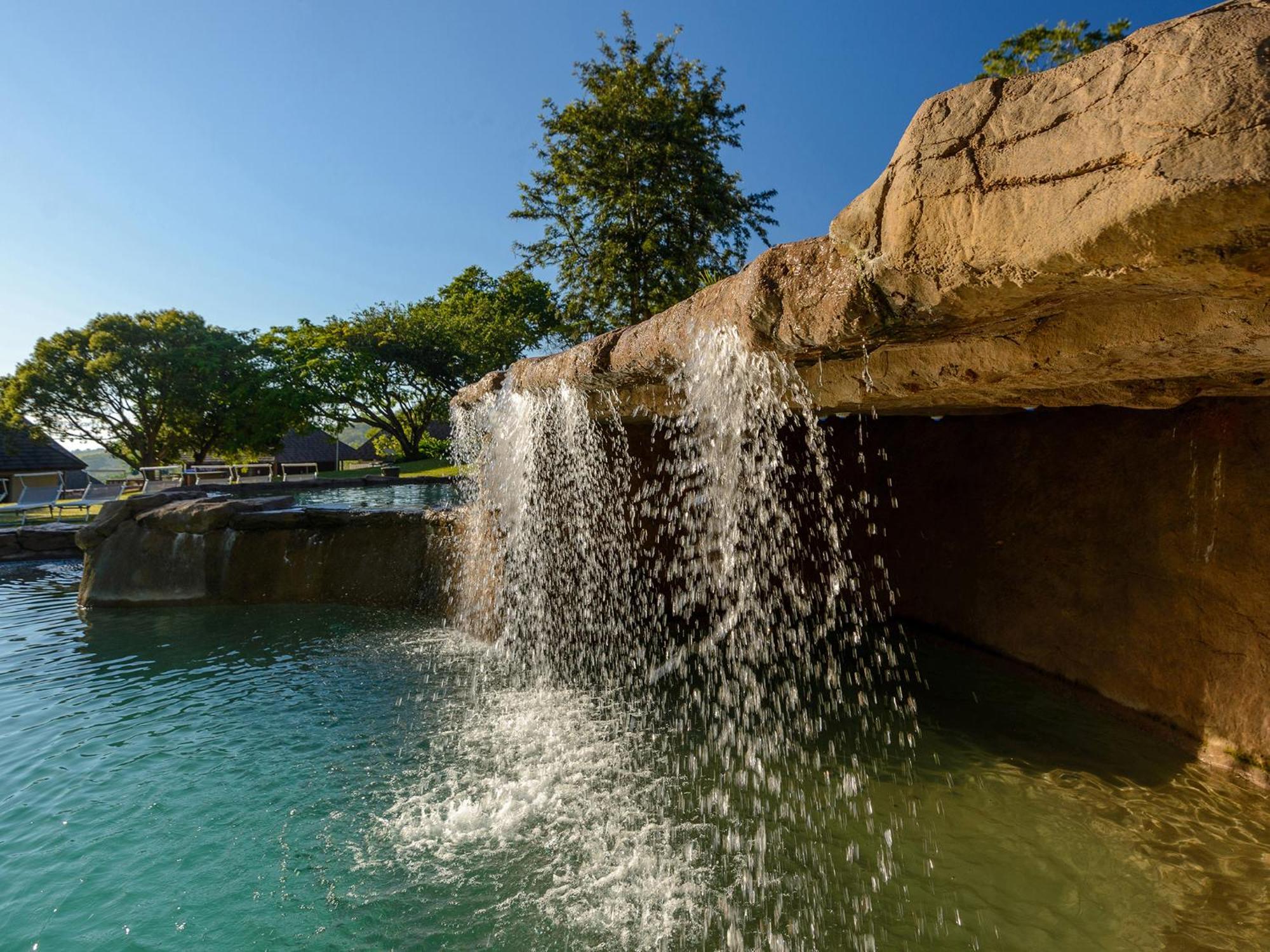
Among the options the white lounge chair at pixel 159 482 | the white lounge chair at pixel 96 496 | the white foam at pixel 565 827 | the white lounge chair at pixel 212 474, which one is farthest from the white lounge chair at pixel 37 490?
the white foam at pixel 565 827

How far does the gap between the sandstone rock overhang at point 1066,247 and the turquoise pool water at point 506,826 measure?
1.97m

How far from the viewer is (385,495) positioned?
1563 cm

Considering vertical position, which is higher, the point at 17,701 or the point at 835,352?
the point at 835,352

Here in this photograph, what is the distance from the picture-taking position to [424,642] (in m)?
5.80

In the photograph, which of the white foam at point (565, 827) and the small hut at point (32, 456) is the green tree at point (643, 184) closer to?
the white foam at point (565, 827)

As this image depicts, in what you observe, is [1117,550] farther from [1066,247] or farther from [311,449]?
[311,449]

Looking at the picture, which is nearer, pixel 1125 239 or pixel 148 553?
pixel 1125 239

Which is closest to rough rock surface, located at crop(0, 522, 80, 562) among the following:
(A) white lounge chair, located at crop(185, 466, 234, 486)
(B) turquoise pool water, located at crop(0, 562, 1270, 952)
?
(A) white lounge chair, located at crop(185, 466, 234, 486)

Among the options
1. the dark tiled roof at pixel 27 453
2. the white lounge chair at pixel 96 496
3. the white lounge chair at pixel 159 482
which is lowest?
the white lounge chair at pixel 96 496

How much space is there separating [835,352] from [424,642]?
4.73 metres

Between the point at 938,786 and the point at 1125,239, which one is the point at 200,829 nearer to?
the point at 938,786

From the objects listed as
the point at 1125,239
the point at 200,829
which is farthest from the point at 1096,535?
the point at 200,829

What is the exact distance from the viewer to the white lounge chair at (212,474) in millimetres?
16553

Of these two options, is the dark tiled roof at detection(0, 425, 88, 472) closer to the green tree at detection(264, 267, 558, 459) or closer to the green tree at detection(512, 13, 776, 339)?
the green tree at detection(264, 267, 558, 459)
